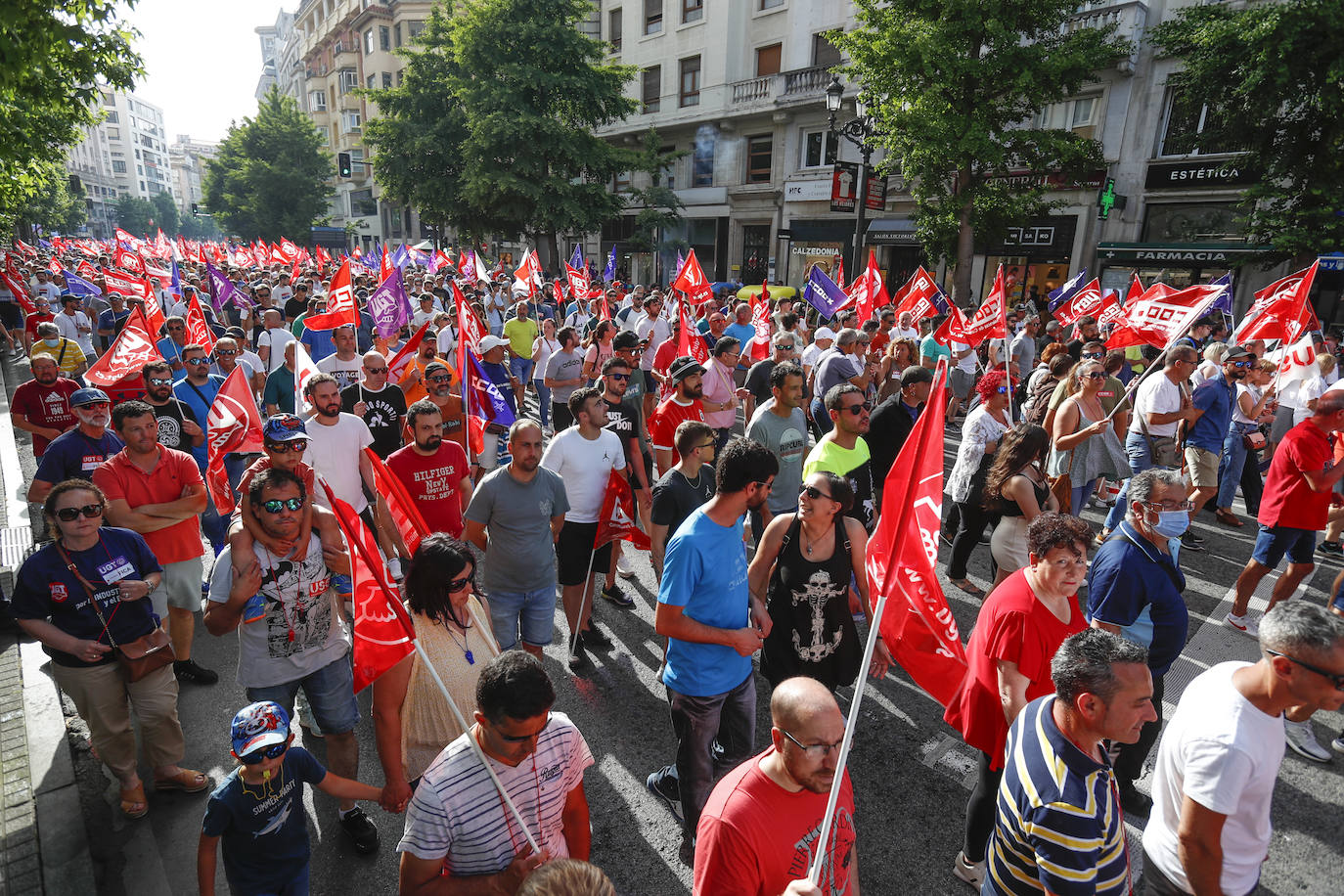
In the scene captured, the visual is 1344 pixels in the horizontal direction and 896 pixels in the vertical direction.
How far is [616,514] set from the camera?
543 centimetres

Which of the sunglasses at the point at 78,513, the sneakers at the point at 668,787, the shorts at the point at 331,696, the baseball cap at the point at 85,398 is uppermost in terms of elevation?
the baseball cap at the point at 85,398

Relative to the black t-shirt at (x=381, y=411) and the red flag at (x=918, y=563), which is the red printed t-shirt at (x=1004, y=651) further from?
the black t-shirt at (x=381, y=411)

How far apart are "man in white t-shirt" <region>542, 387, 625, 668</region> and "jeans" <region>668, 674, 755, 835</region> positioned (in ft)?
6.33

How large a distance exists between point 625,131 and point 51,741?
35825 mm

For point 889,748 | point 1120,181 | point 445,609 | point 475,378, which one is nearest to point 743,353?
point 475,378

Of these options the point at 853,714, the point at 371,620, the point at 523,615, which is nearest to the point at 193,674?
the point at 523,615

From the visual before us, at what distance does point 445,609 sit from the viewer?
3211mm

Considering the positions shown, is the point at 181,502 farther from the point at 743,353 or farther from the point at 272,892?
the point at 743,353

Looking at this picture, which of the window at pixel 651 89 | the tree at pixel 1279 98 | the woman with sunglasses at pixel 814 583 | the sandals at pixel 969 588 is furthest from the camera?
the window at pixel 651 89

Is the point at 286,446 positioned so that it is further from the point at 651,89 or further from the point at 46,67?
the point at 651,89

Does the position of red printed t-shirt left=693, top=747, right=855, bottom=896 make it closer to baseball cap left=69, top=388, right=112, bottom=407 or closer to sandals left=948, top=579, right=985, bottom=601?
sandals left=948, top=579, right=985, bottom=601

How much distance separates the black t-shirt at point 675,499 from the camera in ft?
15.4

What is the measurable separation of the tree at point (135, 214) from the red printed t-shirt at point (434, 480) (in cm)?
11648

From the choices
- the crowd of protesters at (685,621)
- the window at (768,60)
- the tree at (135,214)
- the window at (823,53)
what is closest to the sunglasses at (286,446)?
the crowd of protesters at (685,621)
